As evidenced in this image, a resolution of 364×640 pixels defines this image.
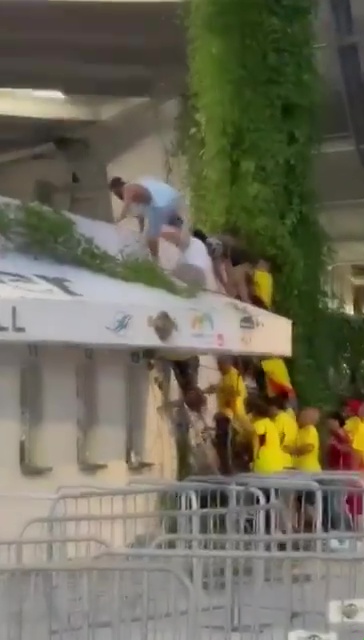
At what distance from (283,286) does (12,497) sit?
4.23 meters

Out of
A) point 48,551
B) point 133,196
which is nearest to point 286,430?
point 133,196

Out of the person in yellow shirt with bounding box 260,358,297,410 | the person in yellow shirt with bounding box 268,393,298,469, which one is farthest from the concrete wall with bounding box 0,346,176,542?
the person in yellow shirt with bounding box 260,358,297,410

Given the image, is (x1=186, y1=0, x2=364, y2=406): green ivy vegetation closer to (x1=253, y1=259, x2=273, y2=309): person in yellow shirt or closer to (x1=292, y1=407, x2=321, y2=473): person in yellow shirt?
(x1=253, y1=259, x2=273, y2=309): person in yellow shirt

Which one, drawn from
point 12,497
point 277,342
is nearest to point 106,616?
point 12,497

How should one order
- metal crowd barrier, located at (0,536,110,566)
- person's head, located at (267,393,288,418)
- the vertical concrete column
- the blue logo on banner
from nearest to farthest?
metal crowd barrier, located at (0,536,110,566) → the blue logo on banner → person's head, located at (267,393,288,418) → the vertical concrete column

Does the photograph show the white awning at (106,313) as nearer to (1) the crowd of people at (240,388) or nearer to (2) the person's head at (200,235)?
(1) the crowd of people at (240,388)

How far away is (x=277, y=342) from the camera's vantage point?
8969mm

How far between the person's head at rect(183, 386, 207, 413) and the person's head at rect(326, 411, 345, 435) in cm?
211

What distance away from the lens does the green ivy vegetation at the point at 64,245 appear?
771 cm

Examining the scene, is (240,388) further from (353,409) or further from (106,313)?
(353,409)

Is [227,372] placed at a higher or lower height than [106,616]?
higher

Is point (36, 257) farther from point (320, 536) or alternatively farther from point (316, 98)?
point (316, 98)

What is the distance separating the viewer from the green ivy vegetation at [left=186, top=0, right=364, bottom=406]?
34.9 feet

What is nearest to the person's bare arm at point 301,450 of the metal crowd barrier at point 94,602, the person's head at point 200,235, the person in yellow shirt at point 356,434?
the person's head at point 200,235
